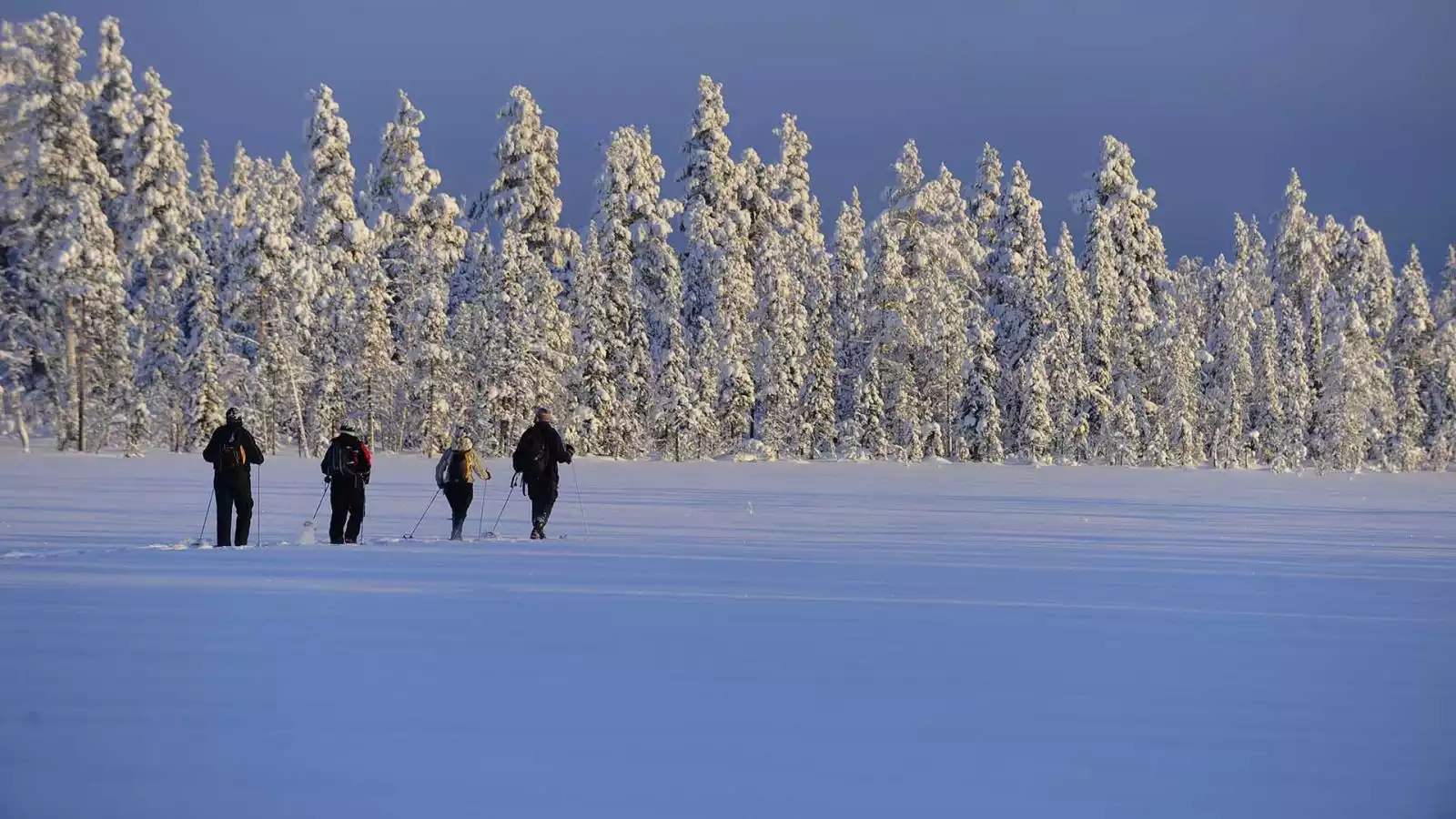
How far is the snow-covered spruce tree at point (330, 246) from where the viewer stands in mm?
51875

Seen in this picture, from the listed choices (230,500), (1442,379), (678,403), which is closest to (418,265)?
(678,403)

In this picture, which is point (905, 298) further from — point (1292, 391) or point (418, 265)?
point (418, 265)

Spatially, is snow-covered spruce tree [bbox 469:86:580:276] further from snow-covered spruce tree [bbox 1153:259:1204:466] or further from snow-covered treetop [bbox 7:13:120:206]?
snow-covered spruce tree [bbox 1153:259:1204:466]

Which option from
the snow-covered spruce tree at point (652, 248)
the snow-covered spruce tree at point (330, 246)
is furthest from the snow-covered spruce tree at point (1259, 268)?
the snow-covered spruce tree at point (330, 246)

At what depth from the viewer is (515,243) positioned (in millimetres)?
50688

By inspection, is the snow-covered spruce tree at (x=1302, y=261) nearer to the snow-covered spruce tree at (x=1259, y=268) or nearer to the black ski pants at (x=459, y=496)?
the snow-covered spruce tree at (x=1259, y=268)

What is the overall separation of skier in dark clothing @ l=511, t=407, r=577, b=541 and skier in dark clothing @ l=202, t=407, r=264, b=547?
3429 mm

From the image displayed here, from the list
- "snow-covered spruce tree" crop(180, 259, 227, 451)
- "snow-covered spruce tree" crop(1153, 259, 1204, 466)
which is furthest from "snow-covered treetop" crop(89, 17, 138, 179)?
"snow-covered spruce tree" crop(1153, 259, 1204, 466)

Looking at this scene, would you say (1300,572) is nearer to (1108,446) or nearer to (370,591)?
(370,591)

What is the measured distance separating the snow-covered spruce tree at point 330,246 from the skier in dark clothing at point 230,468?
121 feet

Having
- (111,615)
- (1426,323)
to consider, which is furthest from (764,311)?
(111,615)

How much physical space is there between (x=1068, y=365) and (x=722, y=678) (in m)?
50.2

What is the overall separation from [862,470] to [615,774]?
38936 millimetres

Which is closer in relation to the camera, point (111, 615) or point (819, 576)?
point (111, 615)
